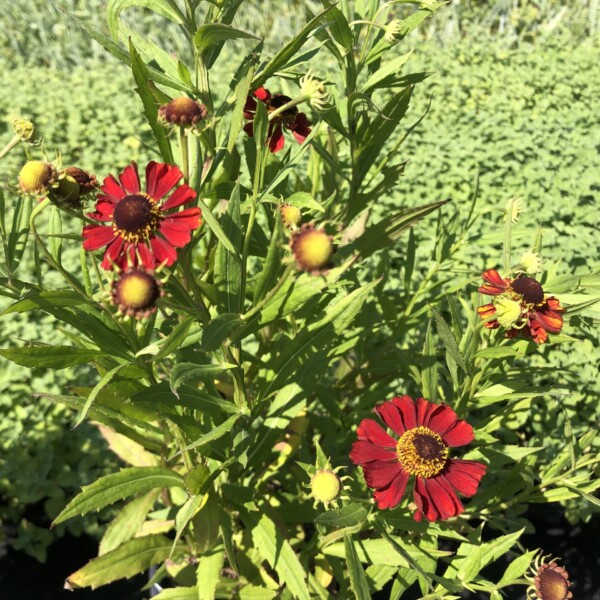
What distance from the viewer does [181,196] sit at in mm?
540

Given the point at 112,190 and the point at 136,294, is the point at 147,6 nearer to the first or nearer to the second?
the point at 112,190

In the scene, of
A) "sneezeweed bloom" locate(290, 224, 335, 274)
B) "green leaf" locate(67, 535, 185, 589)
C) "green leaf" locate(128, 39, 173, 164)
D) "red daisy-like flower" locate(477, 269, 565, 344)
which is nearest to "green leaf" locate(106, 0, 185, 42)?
"green leaf" locate(128, 39, 173, 164)

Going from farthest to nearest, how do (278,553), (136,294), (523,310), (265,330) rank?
1. (265,330)
2. (278,553)
3. (523,310)
4. (136,294)

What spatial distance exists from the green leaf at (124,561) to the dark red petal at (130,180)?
0.55 metres

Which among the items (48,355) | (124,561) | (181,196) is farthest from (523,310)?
(124,561)

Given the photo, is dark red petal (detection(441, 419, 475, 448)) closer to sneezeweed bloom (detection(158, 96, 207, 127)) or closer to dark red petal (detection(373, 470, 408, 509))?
dark red petal (detection(373, 470, 408, 509))

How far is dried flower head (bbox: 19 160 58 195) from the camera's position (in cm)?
53

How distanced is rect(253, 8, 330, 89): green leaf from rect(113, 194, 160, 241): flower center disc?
21 centimetres

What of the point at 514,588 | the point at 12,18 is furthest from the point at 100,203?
the point at 12,18

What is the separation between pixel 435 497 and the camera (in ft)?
2.31

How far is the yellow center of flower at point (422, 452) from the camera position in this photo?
714 mm

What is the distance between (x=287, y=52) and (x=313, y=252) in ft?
0.81

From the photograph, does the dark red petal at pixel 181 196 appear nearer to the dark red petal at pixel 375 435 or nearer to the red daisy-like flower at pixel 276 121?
the red daisy-like flower at pixel 276 121

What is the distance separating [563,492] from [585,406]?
0.57 metres
